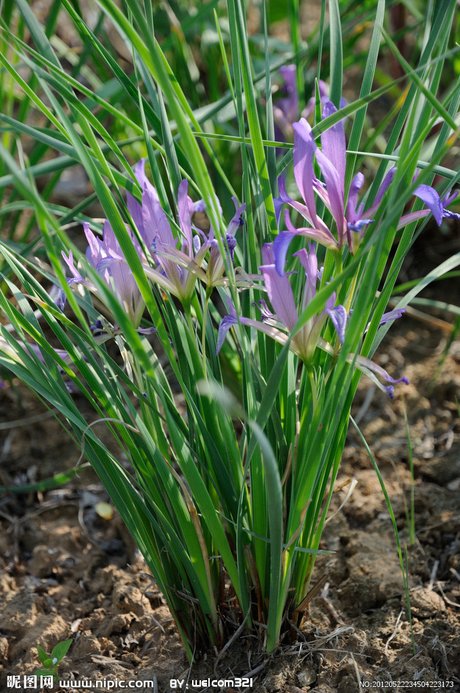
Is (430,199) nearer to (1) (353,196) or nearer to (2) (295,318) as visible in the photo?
(1) (353,196)

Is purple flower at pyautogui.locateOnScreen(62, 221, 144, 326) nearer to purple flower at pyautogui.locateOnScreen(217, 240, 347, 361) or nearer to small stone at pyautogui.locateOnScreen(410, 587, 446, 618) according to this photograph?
purple flower at pyautogui.locateOnScreen(217, 240, 347, 361)

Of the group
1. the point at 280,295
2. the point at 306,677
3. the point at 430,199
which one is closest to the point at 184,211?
the point at 280,295

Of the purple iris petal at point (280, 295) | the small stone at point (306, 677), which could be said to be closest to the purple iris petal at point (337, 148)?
the purple iris petal at point (280, 295)

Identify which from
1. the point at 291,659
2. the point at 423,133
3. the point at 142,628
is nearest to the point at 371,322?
the point at 423,133

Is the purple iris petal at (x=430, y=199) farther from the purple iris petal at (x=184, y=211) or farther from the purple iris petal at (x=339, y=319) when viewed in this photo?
the purple iris petal at (x=184, y=211)

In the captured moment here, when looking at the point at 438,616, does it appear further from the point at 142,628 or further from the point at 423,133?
the point at 423,133
